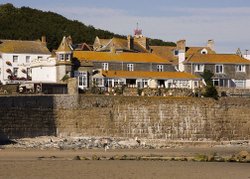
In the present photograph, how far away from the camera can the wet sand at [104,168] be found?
29172mm

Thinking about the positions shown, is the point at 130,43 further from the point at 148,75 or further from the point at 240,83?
the point at 240,83

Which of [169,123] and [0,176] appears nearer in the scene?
[0,176]

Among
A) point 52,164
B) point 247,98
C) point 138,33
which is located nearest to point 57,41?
point 138,33

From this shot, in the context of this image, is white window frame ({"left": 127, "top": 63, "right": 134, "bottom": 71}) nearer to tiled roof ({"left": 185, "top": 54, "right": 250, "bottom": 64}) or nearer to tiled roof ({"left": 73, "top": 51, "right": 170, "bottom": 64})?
tiled roof ({"left": 73, "top": 51, "right": 170, "bottom": 64})

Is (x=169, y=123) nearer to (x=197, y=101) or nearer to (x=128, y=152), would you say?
(x=197, y=101)

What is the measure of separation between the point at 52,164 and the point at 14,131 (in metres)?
14.5

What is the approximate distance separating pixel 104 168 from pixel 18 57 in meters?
42.7

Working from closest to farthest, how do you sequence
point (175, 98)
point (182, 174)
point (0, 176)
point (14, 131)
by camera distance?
point (0, 176), point (182, 174), point (14, 131), point (175, 98)

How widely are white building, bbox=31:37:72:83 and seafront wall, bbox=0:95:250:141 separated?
11.0 m

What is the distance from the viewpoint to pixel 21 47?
73750mm

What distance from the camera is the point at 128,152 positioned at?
139 feet

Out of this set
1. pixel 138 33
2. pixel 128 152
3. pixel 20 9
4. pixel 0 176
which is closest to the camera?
pixel 0 176

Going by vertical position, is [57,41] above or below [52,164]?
above

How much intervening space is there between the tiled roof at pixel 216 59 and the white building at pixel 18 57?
13357mm
